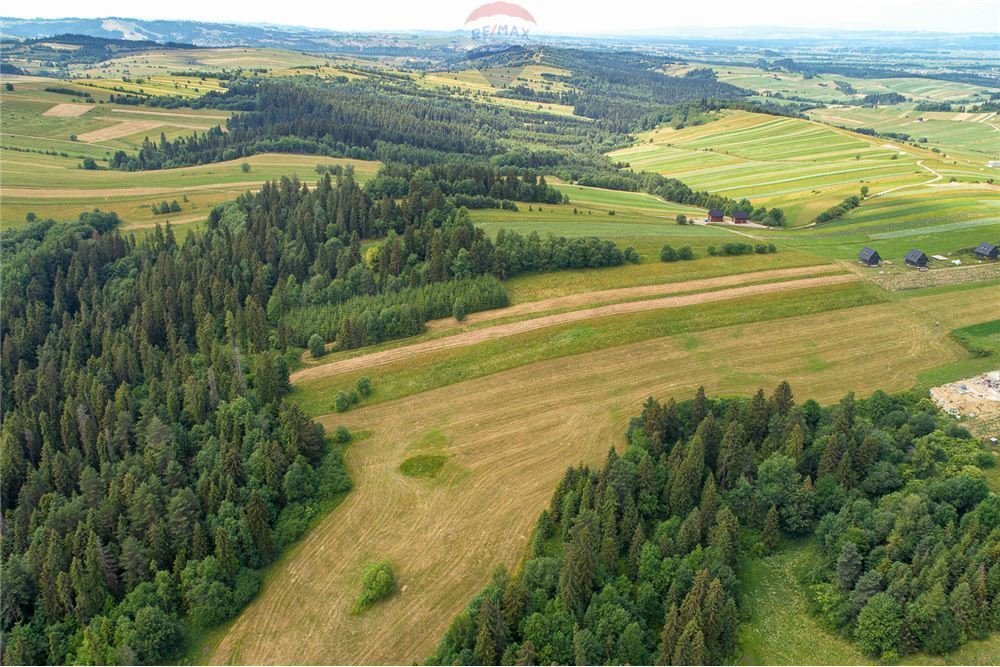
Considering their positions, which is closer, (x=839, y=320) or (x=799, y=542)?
(x=799, y=542)

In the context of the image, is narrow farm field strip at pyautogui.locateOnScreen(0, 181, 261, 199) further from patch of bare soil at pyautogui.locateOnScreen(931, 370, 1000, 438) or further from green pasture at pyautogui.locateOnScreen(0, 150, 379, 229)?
patch of bare soil at pyautogui.locateOnScreen(931, 370, 1000, 438)

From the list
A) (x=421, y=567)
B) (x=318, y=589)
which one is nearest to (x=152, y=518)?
(x=318, y=589)

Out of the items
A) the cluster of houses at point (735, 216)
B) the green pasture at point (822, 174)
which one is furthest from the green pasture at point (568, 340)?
the green pasture at point (822, 174)

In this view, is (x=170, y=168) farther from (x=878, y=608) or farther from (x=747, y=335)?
(x=878, y=608)

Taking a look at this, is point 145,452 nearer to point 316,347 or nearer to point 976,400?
point 316,347

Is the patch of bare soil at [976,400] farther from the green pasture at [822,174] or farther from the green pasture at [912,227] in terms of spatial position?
the green pasture at [822,174]

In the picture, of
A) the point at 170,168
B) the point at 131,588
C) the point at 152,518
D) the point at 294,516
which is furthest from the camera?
the point at 170,168

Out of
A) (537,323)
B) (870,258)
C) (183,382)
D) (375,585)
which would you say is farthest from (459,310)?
(870,258)
